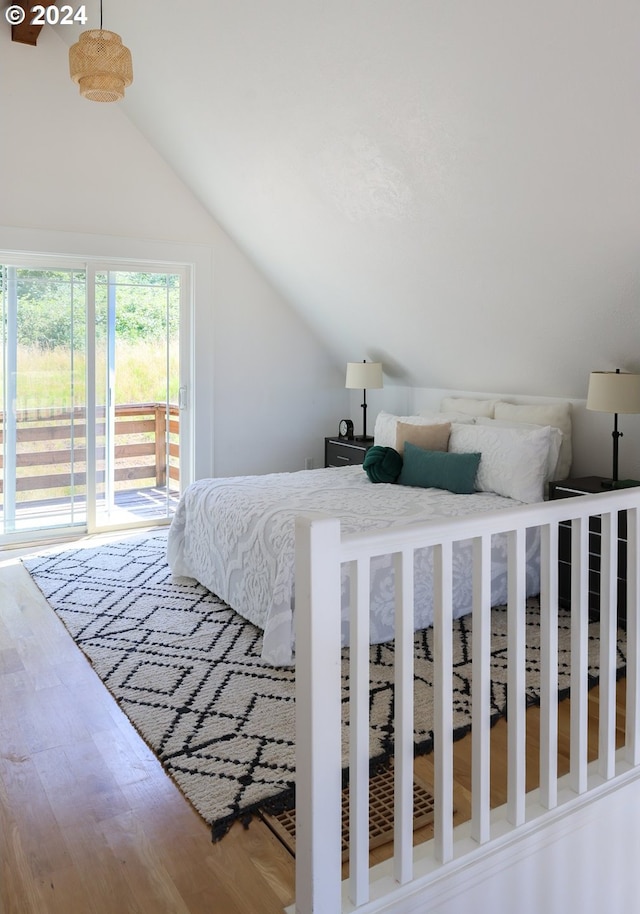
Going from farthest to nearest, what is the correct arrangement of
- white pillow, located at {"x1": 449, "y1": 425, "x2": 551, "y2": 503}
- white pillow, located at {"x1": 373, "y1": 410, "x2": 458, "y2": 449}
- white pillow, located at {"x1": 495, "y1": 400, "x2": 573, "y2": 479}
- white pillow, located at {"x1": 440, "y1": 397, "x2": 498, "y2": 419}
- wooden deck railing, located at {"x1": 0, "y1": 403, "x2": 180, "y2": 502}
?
wooden deck railing, located at {"x1": 0, "y1": 403, "x2": 180, "y2": 502} → white pillow, located at {"x1": 440, "y1": 397, "x2": 498, "y2": 419} → white pillow, located at {"x1": 373, "y1": 410, "x2": 458, "y2": 449} → white pillow, located at {"x1": 495, "y1": 400, "x2": 573, "y2": 479} → white pillow, located at {"x1": 449, "y1": 425, "x2": 551, "y2": 503}

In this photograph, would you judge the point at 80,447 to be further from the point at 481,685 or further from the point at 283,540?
the point at 481,685

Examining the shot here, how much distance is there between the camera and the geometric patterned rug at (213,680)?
7.57 feet

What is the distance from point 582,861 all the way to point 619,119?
8.11ft

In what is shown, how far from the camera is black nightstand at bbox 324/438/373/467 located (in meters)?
5.57

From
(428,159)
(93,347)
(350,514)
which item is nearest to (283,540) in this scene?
(350,514)

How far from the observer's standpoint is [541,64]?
2730 mm

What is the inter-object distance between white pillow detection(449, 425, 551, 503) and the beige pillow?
0.23 meters

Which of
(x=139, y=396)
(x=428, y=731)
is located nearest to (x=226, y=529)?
(x=428, y=731)

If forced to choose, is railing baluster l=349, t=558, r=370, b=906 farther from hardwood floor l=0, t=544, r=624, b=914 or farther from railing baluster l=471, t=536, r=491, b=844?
hardwood floor l=0, t=544, r=624, b=914

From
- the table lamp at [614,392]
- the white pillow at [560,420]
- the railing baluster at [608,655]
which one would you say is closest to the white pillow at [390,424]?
the white pillow at [560,420]

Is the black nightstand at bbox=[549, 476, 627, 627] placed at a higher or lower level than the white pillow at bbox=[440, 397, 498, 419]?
lower

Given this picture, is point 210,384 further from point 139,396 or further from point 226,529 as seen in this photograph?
point 226,529

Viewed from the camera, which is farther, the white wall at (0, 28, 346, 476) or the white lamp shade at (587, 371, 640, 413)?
the white wall at (0, 28, 346, 476)

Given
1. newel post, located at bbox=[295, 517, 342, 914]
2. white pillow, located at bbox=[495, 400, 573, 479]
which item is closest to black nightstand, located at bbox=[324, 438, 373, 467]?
white pillow, located at bbox=[495, 400, 573, 479]
